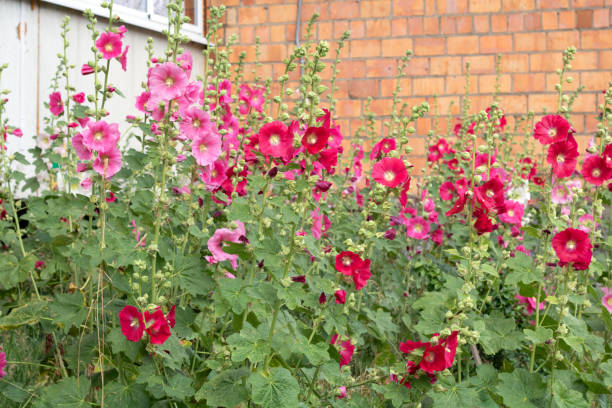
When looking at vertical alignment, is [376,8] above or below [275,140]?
above

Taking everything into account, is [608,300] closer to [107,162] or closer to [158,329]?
[158,329]

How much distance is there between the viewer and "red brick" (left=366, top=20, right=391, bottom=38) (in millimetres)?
5152

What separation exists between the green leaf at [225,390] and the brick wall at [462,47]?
3.86 metres

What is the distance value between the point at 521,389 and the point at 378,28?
4044 mm

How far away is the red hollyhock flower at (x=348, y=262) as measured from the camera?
1.41 m

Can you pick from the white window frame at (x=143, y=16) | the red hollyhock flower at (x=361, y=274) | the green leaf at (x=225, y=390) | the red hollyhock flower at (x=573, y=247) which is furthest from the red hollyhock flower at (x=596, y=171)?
the white window frame at (x=143, y=16)

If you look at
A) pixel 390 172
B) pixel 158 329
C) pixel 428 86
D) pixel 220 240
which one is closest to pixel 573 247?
pixel 390 172

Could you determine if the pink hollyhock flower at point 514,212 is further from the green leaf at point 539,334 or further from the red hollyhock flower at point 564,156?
the green leaf at point 539,334

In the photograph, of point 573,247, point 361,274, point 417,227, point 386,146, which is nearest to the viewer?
point 361,274

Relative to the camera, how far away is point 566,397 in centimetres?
150

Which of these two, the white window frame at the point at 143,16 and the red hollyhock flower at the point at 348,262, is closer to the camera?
the red hollyhock flower at the point at 348,262

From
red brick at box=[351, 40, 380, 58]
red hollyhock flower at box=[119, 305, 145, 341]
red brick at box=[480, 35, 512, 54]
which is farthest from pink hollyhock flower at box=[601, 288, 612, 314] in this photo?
red brick at box=[351, 40, 380, 58]

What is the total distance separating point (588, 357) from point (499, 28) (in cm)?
346

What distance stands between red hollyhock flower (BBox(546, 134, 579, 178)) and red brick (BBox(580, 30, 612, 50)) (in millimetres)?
3761
